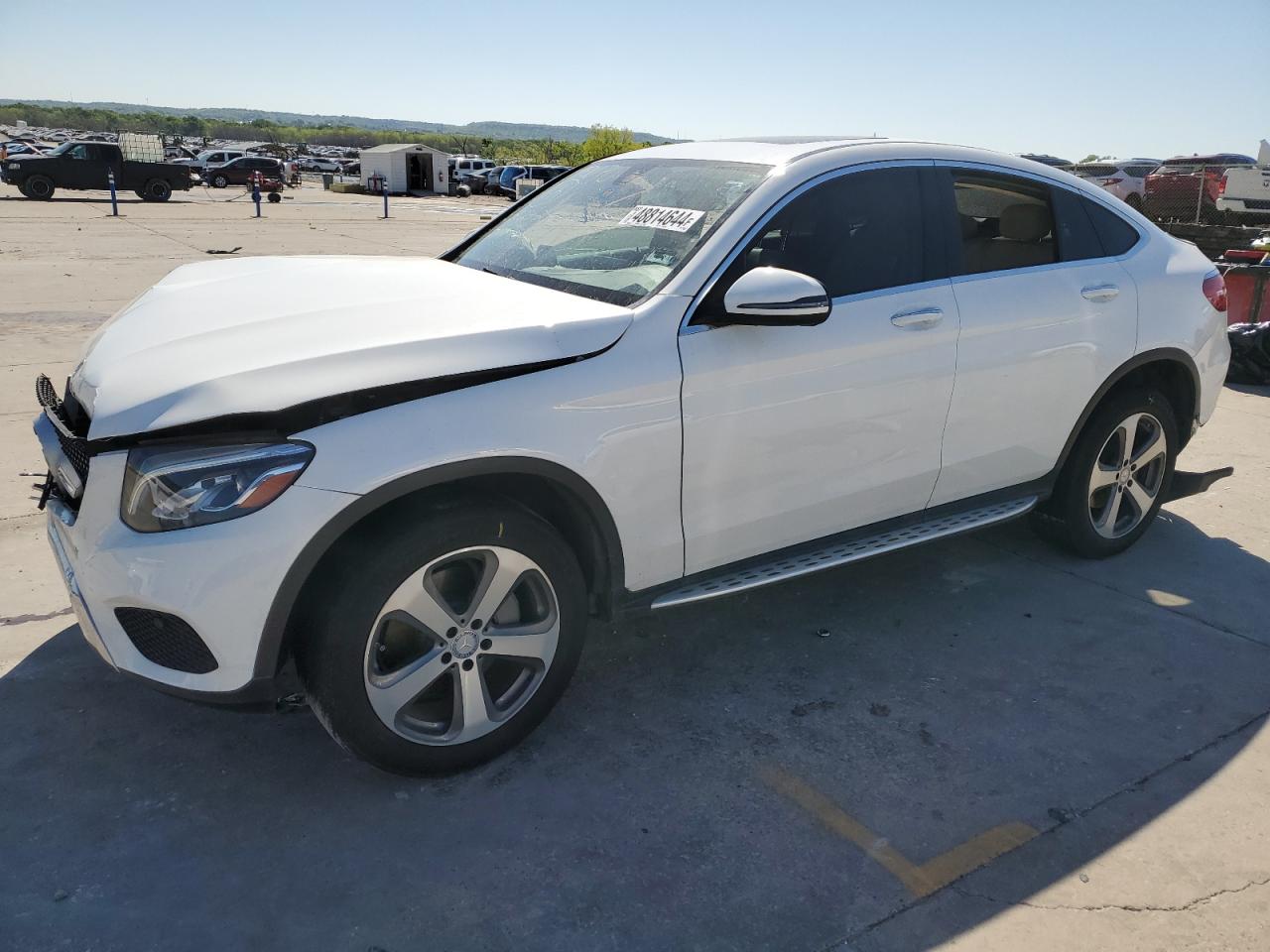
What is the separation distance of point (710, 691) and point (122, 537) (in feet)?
6.29

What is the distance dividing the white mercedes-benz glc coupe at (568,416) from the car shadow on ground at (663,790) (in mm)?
320

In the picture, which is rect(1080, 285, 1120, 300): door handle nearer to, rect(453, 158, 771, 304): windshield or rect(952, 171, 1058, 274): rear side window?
rect(952, 171, 1058, 274): rear side window

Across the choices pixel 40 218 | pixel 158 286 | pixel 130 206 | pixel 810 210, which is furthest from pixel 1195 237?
pixel 130 206

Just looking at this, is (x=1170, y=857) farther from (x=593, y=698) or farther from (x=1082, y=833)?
(x=593, y=698)

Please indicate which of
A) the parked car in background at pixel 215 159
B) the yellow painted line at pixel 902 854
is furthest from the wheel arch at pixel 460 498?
the parked car in background at pixel 215 159

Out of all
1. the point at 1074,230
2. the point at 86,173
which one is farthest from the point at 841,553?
the point at 86,173

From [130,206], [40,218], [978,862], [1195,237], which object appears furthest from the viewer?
[130,206]

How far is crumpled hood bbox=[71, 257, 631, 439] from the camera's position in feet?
8.35

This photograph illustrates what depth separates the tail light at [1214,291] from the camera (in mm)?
4586

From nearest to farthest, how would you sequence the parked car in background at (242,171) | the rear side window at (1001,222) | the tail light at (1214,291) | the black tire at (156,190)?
the rear side window at (1001,222) → the tail light at (1214,291) → the black tire at (156,190) → the parked car in background at (242,171)

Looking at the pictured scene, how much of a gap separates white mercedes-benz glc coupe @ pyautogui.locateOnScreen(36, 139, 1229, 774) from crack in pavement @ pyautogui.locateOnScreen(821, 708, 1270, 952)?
1083 millimetres

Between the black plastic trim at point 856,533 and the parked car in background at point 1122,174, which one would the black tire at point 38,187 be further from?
the black plastic trim at point 856,533

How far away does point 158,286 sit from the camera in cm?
372

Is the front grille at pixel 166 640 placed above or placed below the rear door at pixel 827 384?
below
